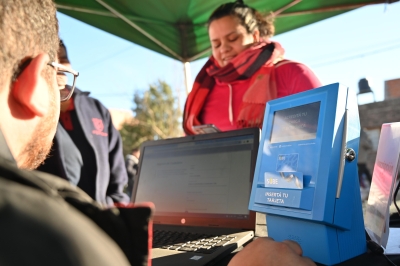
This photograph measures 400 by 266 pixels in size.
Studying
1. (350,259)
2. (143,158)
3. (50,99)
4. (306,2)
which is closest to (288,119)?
(350,259)

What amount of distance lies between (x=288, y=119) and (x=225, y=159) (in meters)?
0.33

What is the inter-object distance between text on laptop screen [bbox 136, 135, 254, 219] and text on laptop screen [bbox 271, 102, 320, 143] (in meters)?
0.23

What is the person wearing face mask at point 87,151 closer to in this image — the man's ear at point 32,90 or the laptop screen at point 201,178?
the laptop screen at point 201,178

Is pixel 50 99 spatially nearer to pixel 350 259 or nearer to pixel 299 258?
pixel 299 258

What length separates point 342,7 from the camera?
2012 millimetres

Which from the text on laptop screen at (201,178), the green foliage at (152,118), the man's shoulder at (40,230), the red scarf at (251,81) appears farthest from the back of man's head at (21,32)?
the green foliage at (152,118)

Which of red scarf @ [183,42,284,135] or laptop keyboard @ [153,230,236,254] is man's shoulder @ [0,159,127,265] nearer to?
laptop keyboard @ [153,230,236,254]

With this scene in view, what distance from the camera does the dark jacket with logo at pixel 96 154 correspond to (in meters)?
1.59

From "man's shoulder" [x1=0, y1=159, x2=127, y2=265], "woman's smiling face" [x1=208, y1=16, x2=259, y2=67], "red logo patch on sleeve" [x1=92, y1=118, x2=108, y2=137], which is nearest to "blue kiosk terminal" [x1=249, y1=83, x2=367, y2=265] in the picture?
"man's shoulder" [x1=0, y1=159, x2=127, y2=265]

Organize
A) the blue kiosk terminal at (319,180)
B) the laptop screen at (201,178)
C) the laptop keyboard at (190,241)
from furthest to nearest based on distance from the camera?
the laptop screen at (201,178)
the laptop keyboard at (190,241)
the blue kiosk terminal at (319,180)

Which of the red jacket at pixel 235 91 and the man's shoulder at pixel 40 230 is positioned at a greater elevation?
the red jacket at pixel 235 91

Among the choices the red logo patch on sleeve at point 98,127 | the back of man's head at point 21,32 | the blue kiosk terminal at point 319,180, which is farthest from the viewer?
the red logo patch on sleeve at point 98,127

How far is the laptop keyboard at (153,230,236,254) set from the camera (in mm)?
793

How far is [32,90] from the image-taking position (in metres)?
0.49
